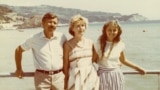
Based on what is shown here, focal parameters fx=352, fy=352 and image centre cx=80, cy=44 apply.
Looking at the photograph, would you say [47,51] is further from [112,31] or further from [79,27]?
[112,31]

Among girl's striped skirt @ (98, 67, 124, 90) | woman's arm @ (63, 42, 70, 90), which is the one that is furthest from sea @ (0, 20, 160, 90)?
woman's arm @ (63, 42, 70, 90)

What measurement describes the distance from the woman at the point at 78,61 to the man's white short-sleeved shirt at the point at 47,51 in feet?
0.18

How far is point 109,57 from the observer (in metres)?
2.79

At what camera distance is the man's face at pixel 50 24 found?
2623 mm

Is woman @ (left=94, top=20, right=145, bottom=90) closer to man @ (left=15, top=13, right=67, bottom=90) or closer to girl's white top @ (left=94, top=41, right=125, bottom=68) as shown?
girl's white top @ (left=94, top=41, right=125, bottom=68)

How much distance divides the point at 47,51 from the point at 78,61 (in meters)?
0.25

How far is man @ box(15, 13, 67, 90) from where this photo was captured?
2650 mm

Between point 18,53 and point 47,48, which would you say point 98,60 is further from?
point 18,53

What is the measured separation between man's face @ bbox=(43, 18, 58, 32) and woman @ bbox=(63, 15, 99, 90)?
12 centimetres

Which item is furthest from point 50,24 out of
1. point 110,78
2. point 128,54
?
point 128,54

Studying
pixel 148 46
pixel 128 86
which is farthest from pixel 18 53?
pixel 148 46

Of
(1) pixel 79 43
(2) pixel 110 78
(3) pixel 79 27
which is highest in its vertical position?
(3) pixel 79 27

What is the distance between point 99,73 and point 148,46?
66.2 feet

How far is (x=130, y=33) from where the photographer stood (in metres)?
26.8
